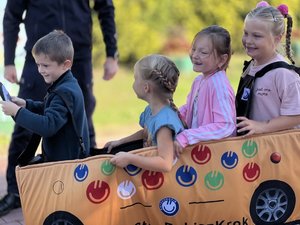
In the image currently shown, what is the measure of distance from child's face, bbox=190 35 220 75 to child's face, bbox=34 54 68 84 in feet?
2.41

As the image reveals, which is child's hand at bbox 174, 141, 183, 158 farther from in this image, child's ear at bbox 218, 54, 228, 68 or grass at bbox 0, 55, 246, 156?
grass at bbox 0, 55, 246, 156

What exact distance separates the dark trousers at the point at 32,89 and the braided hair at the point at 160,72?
46.6 inches

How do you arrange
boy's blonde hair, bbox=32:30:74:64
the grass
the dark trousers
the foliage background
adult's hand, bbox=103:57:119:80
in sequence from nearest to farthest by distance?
boy's blonde hair, bbox=32:30:74:64
the dark trousers
adult's hand, bbox=103:57:119:80
the grass
the foliage background

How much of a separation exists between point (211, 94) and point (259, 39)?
0.42m

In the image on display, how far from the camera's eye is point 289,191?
3.31 m

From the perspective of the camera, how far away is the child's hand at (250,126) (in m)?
3.19

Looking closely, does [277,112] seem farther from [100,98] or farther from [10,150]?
[100,98]

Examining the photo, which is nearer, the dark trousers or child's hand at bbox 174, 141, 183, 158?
child's hand at bbox 174, 141, 183, 158

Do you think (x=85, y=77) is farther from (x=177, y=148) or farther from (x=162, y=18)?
(x=162, y=18)

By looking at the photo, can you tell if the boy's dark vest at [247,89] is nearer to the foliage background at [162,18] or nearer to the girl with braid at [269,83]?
the girl with braid at [269,83]

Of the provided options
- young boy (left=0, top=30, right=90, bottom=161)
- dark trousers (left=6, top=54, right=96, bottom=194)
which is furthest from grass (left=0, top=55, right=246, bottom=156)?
young boy (left=0, top=30, right=90, bottom=161)

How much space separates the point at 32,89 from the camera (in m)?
4.18

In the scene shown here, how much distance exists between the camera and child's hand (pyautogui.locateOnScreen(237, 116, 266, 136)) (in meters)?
3.19

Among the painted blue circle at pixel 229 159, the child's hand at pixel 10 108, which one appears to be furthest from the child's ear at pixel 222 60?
the child's hand at pixel 10 108
